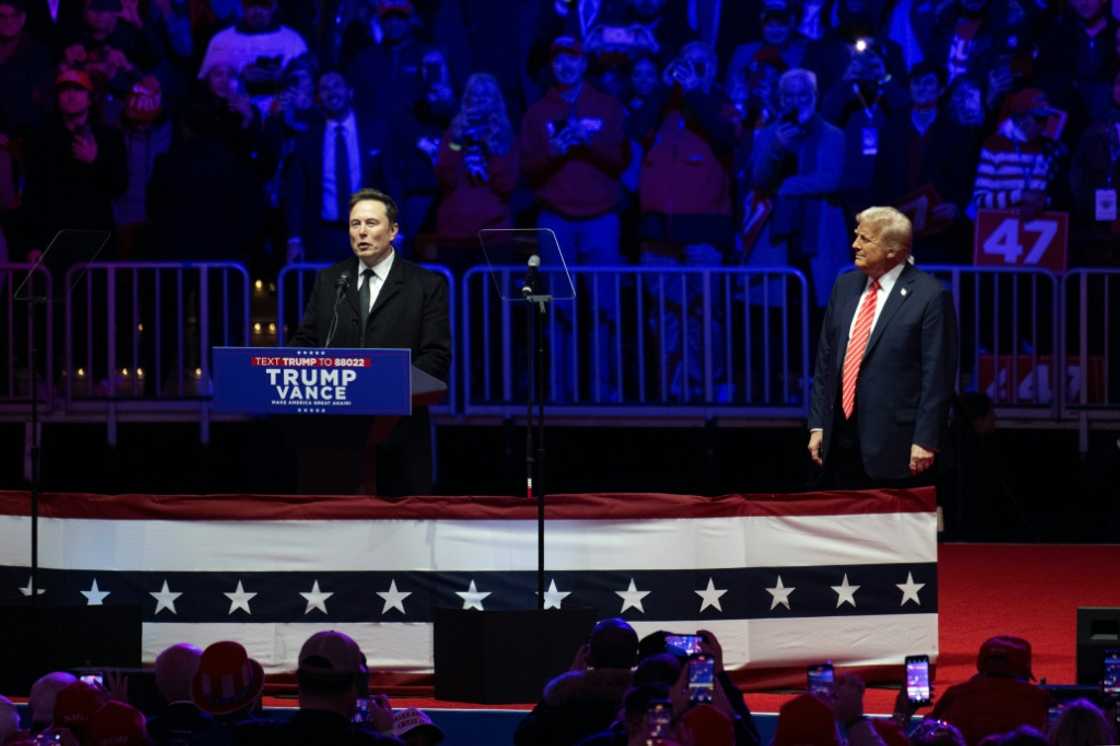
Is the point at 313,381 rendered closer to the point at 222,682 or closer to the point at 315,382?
the point at 315,382

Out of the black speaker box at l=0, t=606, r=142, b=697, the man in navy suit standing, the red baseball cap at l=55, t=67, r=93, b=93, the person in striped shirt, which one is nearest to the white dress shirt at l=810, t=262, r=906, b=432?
the man in navy suit standing

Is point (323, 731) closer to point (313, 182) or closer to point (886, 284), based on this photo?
point (886, 284)

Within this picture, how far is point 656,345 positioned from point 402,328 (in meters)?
5.23

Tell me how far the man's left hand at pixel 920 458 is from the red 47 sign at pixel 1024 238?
5.60 meters

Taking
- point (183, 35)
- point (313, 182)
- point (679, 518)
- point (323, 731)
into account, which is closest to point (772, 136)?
point (313, 182)

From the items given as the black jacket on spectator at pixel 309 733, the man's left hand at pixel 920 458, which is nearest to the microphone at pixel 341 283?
the man's left hand at pixel 920 458

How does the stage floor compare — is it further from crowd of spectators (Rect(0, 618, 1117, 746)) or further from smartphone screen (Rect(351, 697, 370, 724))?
smartphone screen (Rect(351, 697, 370, 724))

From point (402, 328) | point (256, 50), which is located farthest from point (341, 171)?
point (402, 328)

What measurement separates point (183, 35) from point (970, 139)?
5.55 m

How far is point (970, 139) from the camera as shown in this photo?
46.9 feet

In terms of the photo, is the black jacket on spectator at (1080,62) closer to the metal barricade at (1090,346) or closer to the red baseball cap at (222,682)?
the metal barricade at (1090,346)

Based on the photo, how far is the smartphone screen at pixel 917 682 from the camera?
6.00m

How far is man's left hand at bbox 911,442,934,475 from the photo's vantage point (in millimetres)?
8758

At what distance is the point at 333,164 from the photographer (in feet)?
48.1
